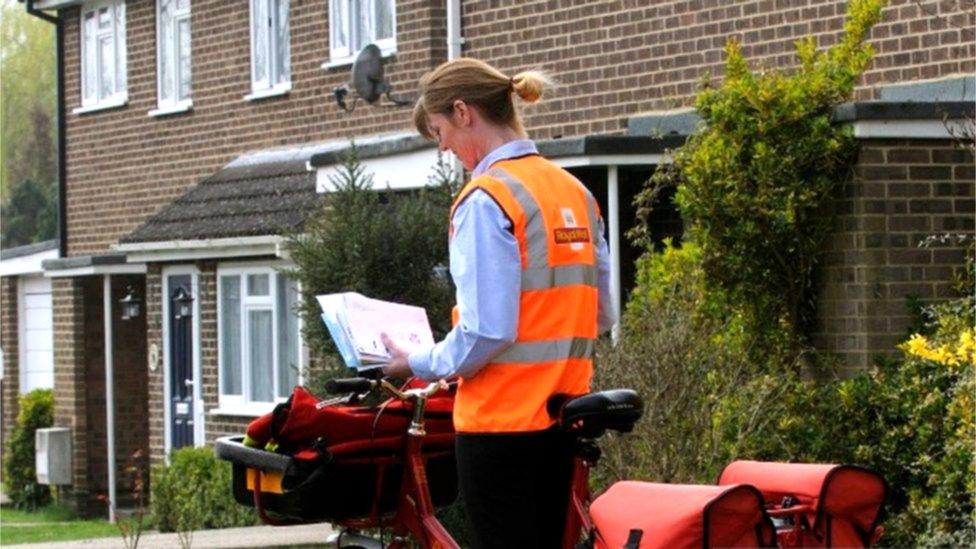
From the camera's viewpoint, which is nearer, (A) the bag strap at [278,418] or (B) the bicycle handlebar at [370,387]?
(B) the bicycle handlebar at [370,387]

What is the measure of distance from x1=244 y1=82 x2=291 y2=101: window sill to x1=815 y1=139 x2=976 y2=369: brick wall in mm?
10585

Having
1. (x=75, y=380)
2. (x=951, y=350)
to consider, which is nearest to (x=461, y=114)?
(x=951, y=350)

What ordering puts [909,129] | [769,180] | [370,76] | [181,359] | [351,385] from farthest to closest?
[181,359] < [370,76] < [909,129] < [769,180] < [351,385]

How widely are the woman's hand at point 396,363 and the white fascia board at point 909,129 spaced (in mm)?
5968

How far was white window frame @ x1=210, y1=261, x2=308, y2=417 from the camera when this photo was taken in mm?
21375

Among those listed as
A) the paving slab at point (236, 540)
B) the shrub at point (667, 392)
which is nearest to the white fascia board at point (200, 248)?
the paving slab at point (236, 540)

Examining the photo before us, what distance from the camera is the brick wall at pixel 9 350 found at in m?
29.6

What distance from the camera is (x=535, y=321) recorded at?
613 centimetres

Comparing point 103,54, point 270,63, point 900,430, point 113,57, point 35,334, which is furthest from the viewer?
point 35,334

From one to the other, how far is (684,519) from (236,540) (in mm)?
8280

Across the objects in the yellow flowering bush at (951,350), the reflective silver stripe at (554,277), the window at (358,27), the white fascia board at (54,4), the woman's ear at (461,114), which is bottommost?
the yellow flowering bush at (951,350)

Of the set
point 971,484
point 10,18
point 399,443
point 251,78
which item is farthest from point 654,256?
point 10,18

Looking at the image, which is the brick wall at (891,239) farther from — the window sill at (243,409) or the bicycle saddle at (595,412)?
the window sill at (243,409)

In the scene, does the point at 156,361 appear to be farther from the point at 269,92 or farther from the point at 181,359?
the point at 269,92
